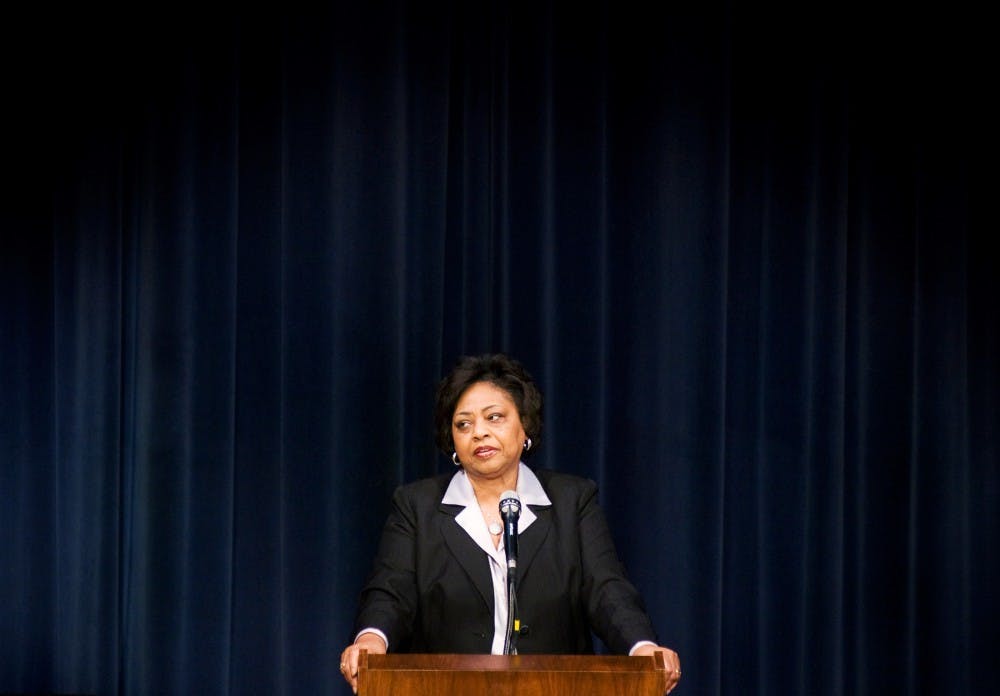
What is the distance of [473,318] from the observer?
373 cm

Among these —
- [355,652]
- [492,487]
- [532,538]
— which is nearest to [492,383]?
[492,487]

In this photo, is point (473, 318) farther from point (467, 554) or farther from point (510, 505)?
point (510, 505)

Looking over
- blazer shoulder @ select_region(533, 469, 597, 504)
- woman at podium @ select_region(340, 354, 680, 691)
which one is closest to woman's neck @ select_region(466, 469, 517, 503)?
woman at podium @ select_region(340, 354, 680, 691)

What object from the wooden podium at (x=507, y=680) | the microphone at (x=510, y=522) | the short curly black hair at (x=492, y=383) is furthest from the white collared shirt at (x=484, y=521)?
the wooden podium at (x=507, y=680)

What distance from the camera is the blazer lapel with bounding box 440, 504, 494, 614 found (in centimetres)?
272

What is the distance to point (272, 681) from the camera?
3.63 m

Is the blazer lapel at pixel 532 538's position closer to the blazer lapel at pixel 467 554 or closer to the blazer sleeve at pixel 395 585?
the blazer lapel at pixel 467 554

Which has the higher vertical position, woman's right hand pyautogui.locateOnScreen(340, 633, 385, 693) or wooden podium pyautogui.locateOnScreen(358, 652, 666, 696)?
wooden podium pyautogui.locateOnScreen(358, 652, 666, 696)

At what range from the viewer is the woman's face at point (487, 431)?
2791mm

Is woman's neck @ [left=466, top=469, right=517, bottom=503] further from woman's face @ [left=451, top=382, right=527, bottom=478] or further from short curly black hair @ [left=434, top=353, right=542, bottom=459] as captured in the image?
short curly black hair @ [left=434, top=353, right=542, bottom=459]

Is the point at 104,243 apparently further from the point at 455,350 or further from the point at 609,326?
the point at 609,326

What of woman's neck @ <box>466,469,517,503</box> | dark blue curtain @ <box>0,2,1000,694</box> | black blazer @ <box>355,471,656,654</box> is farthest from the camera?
dark blue curtain @ <box>0,2,1000,694</box>

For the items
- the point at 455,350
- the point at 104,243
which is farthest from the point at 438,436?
A: the point at 104,243

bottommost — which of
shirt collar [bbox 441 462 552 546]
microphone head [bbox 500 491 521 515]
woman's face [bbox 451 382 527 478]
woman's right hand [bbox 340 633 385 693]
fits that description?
woman's right hand [bbox 340 633 385 693]
